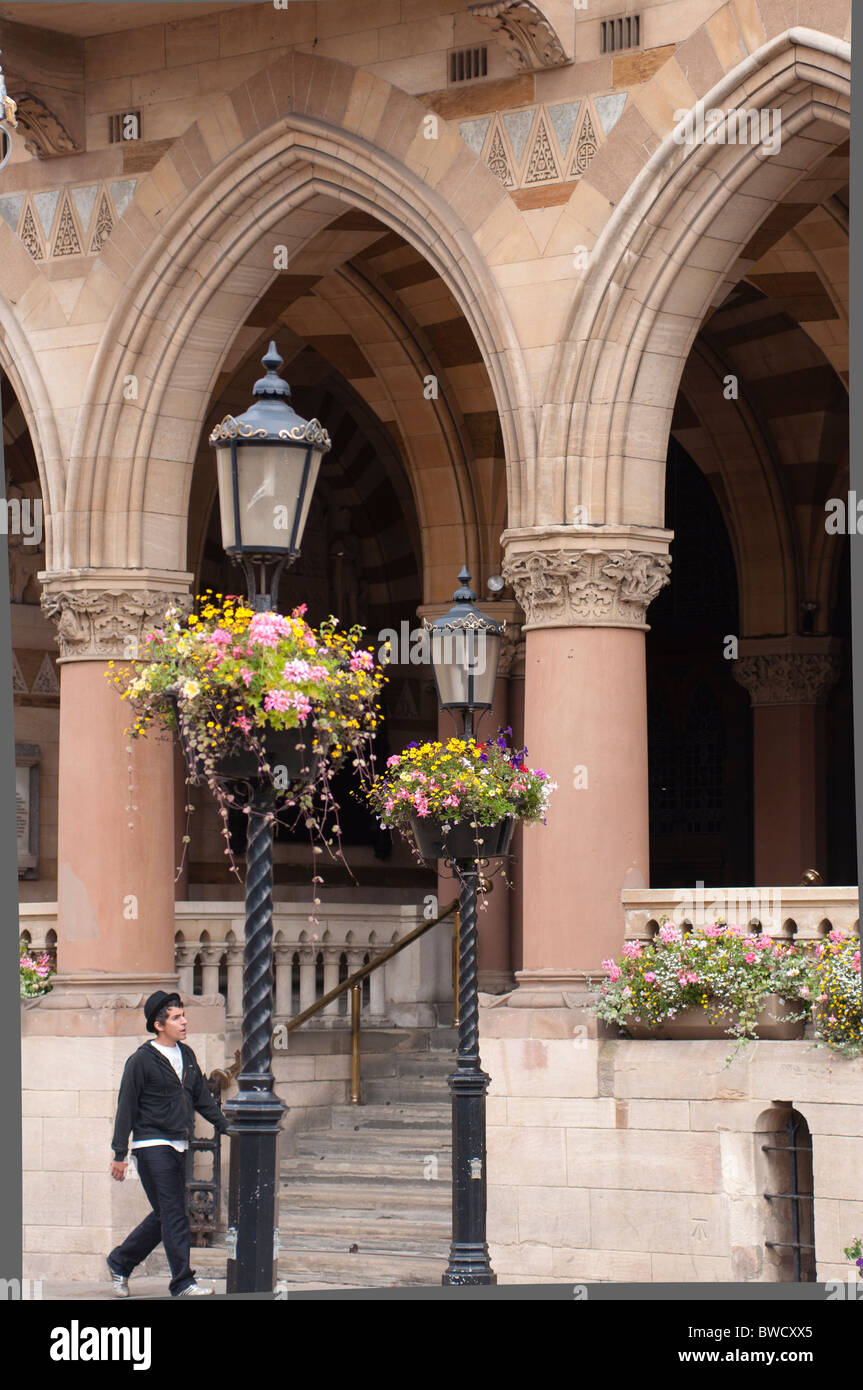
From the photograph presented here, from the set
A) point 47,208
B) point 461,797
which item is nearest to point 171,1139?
point 461,797

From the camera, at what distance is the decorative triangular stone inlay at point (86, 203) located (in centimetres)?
1587

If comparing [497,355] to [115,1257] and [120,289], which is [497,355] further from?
[115,1257]

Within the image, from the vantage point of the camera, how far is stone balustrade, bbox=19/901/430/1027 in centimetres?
1603

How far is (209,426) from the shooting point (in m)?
19.2

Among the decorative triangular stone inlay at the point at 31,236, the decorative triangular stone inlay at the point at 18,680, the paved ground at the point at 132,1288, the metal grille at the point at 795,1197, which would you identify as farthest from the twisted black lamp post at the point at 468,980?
the decorative triangular stone inlay at the point at 18,680

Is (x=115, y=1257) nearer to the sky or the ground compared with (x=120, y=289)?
nearer to the ground

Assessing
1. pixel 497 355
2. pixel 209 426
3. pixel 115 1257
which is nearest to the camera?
pixel 115 1257

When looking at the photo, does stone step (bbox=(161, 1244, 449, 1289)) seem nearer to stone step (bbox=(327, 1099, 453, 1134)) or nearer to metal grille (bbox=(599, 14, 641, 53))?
stone step (bbox=(327, 1099, 453, 1134))

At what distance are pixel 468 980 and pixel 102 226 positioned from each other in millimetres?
6460

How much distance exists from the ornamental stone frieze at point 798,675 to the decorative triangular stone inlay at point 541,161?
6.58 m

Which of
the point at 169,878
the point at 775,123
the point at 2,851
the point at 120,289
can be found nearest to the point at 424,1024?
the point at 169,878

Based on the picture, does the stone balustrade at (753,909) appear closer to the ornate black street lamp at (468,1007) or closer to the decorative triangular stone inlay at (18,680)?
the ornate black street lamp at (468,1007)

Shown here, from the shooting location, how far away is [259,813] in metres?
8.95

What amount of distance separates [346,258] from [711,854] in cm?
774
